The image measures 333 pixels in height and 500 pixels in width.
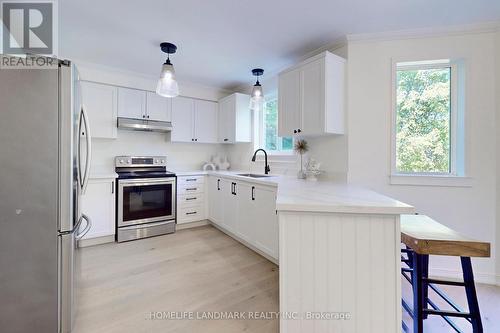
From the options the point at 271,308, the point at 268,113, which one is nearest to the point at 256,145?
the point at 268,113

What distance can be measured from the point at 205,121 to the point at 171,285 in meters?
2.80

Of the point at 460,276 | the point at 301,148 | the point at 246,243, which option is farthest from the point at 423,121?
the point at 246,243

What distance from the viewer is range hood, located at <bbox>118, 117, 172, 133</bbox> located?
3180 millimetres

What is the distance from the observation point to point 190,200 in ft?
11.7

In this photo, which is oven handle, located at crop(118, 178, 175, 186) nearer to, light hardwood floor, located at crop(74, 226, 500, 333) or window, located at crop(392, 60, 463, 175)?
light hardwood floor, located at crop(74, 226, 500, 333)

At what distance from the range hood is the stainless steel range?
19.3 inches

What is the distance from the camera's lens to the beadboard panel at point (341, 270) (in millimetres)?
1166

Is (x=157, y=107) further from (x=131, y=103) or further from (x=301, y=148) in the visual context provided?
(x=301, y=148)

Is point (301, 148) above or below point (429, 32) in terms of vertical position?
below

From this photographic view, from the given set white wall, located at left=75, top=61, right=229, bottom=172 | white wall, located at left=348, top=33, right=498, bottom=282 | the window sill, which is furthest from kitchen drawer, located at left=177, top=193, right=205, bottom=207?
the window sill

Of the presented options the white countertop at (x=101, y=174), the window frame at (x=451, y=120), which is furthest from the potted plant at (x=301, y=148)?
the white countertop at (x=101, y=174)

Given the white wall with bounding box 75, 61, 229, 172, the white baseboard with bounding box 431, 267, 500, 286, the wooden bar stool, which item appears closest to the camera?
the wooden bar stool

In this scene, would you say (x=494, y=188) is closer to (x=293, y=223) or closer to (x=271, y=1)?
(x=293, y=223)

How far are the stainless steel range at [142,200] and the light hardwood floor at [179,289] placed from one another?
0.91 feet
